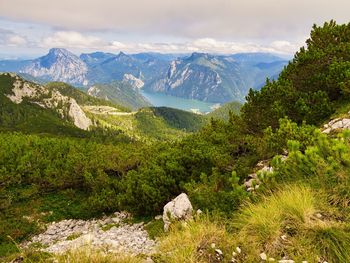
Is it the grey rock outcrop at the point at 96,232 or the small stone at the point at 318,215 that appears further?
the grey rock outcrop at the point at 96,232

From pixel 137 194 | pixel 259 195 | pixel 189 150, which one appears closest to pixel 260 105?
pixel 189 150

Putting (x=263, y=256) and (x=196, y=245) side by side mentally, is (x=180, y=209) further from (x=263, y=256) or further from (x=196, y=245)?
(x=263, y=256)

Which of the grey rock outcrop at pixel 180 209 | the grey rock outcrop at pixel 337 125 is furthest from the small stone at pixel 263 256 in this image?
the grey rock outcrop at pixel 337 125

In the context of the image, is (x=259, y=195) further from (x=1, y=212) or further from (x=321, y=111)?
(x=1, y=212)

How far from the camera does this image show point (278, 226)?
7668mm

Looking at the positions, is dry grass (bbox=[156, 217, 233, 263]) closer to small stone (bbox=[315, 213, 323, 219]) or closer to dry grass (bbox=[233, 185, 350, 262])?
dry grass (bbox=[233, 185, 350, 262])

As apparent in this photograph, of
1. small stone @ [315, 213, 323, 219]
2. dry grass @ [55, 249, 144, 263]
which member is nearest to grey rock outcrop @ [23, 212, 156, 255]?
dry grass @ [55, 249, 144, 263]

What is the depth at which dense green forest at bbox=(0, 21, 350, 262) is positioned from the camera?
7.73 metres

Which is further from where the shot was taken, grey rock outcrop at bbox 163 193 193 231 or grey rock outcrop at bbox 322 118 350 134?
grey rock outcrop at bbox 322 118 350 134

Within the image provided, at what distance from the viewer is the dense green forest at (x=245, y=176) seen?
7734mm

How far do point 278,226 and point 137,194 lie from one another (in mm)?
17931

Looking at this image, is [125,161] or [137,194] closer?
[137,194]

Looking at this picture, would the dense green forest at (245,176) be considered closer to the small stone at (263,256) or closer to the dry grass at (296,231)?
the dry grass at (296,231)

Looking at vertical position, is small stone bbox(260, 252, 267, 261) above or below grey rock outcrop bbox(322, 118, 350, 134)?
below
